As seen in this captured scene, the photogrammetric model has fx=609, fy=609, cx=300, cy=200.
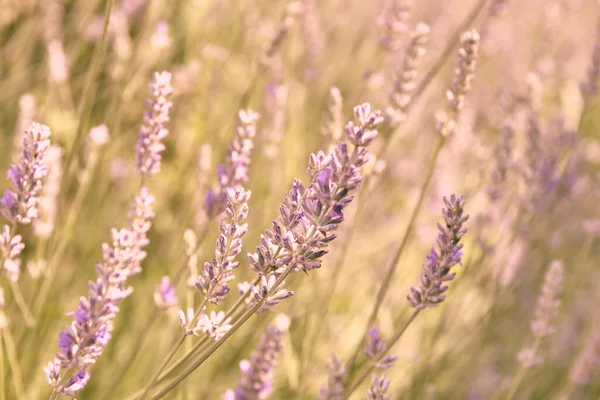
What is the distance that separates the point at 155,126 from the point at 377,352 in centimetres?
62

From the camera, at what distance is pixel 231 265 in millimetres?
872

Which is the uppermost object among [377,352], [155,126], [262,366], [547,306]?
Result: [547,306]

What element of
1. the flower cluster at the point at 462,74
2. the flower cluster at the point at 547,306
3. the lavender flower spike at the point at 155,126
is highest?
the flower cluster at the point at 462,74

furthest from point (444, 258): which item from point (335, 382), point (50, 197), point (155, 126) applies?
point (50, 197)

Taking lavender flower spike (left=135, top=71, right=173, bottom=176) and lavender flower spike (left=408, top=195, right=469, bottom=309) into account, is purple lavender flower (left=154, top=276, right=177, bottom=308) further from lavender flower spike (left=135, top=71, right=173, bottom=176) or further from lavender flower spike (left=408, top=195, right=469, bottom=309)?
lavender flower spike (left=408, top=195, right=469, bottom=309)

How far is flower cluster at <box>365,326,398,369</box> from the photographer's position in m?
1.12

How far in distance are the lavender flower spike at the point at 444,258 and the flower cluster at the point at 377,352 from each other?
0.52ft

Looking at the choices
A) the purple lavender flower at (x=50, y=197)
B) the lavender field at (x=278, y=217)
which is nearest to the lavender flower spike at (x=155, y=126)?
the lavender field at (x=278, y=217)

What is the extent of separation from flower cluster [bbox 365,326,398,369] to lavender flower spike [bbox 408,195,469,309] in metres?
0.16

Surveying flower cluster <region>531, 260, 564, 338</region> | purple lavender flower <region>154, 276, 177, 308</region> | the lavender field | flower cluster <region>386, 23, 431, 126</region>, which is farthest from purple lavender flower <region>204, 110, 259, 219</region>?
flower cluster <region>531, 260, 564, 338</region>

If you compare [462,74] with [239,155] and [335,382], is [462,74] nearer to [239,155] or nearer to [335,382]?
[239,155]

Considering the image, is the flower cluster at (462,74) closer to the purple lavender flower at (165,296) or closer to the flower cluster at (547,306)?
the flower cluster at (547,306)

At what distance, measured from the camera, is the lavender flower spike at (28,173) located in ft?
2.99

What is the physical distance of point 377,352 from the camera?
Answer: 1.18 meters
